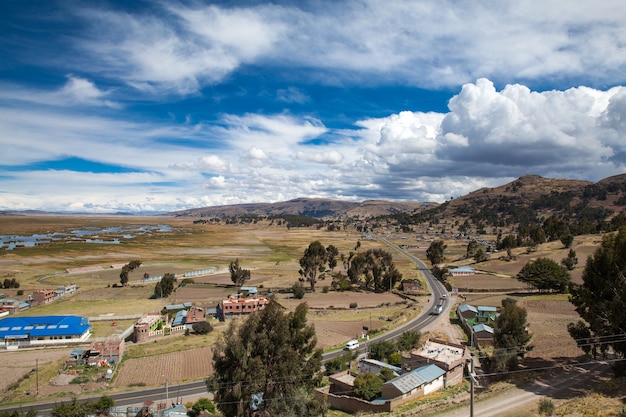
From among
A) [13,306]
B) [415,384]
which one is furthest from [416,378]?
[13,306]

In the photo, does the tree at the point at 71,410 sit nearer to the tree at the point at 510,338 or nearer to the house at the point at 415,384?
the house at the point at 415,384

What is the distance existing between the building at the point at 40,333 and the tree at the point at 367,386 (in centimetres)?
3503

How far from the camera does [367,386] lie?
29438 mm

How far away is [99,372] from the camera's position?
1454 inches

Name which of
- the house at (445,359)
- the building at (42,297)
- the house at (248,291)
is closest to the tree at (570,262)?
the house at (445,359)

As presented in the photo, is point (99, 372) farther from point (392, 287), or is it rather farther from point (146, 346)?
point (392, 287)

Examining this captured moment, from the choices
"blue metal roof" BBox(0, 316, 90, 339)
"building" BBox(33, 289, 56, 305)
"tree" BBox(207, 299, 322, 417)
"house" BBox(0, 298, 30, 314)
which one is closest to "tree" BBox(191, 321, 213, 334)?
"blue metal roof" BBox(0, 316, 90, 339)

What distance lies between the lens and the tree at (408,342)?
132ft

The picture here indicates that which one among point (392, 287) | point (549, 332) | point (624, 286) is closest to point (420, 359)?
point (624, 286)

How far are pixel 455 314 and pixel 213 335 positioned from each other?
109 ft

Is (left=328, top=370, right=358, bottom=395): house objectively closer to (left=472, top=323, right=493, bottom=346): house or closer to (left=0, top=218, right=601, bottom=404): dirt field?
(left=0, top=218, right=601, bottom=404): dirt field

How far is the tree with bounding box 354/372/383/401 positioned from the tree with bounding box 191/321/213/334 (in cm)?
2596

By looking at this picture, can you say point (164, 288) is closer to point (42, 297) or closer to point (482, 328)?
point (42, 297)

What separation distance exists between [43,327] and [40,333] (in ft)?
3.90
